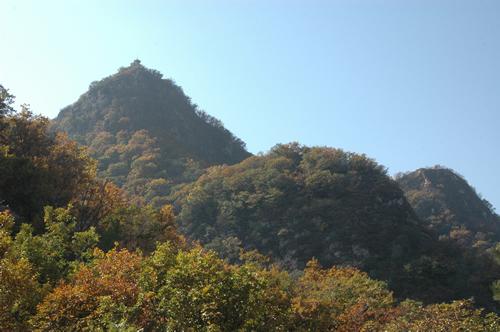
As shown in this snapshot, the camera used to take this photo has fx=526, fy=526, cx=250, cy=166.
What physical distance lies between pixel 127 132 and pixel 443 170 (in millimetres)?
75299

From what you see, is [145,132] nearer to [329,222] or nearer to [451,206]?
[329,222]

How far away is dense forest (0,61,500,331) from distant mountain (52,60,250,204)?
441 millimetres

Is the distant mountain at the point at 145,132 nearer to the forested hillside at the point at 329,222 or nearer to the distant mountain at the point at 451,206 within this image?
the forested hillside at the point at 329,222

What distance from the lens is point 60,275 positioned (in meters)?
19.9

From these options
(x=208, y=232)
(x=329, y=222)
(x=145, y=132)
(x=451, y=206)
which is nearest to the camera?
(x=329, y=222)

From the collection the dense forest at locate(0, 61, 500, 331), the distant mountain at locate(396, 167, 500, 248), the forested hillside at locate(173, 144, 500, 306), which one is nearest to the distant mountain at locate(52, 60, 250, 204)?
the dense forest at locate(0, 61, 500, 331)

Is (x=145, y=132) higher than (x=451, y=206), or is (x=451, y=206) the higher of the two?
(x=451, y=206)

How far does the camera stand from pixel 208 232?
73688 millimetres

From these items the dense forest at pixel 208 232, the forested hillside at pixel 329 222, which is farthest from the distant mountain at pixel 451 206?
the forested hillside at pixel 329 222

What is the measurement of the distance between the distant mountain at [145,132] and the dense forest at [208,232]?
44 cm

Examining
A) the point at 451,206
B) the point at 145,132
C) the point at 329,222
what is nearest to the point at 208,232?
the point at 329,222

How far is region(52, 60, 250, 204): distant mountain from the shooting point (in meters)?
97.1

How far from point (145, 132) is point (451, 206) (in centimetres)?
6811

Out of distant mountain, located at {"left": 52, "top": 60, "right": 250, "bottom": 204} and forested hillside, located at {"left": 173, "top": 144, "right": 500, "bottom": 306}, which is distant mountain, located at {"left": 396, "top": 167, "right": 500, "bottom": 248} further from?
distant mountain, located at {"left": 52, "top": 60, "right": 250, "bottom": 204}
